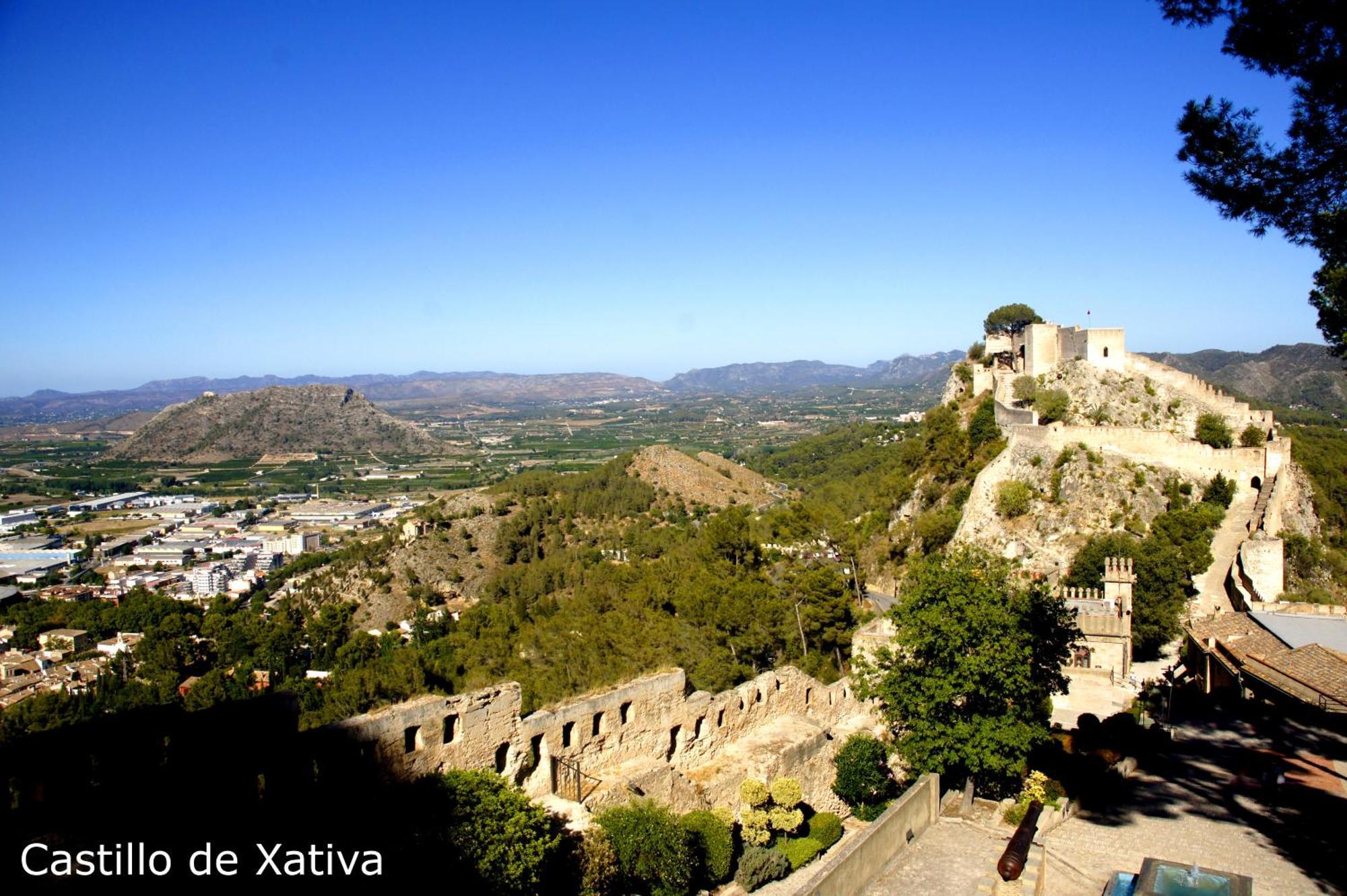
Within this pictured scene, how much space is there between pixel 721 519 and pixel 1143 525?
15693 millimetres

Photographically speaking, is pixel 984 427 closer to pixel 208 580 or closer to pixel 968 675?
pixel 968 675

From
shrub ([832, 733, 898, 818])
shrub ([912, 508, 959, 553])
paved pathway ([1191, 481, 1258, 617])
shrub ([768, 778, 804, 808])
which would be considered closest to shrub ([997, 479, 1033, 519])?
shrub ([912, 508, 959, 553])

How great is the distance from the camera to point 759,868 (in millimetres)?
12344

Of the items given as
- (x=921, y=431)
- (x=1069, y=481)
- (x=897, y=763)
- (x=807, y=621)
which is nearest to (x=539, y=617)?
(x=807, y=621)

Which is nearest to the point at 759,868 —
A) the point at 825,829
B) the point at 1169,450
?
the point at 825,829

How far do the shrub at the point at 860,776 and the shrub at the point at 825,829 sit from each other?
2.94ft

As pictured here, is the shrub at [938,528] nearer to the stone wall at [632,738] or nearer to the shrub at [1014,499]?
the shrub at [1014,499]

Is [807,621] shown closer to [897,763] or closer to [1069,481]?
[897,763]

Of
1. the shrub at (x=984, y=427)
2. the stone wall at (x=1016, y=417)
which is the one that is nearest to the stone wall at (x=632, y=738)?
the stone wall at (x=1016, y=417)

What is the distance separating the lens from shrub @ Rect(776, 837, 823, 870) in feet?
42.5

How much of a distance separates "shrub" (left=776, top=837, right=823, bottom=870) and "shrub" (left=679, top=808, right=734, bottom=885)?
3.61 ft

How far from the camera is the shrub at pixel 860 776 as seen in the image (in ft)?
49.5

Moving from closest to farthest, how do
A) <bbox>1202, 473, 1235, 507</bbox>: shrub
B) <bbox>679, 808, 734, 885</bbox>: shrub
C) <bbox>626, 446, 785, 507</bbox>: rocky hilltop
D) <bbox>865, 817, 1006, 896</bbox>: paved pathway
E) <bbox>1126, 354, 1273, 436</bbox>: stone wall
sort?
<bbox>865, 817, 1006, 896</bbox>: paved pathway → <bbox>679, 808, 734, 885</bbox>: shrub → <bbox>1202, 473, 1235, 507</bbox>: shrub → <bbox>1126, 354, 1273, 436</bbox>: stone wall → <bbox>626, 446, 785, 507</bbox>: rocky hilltop

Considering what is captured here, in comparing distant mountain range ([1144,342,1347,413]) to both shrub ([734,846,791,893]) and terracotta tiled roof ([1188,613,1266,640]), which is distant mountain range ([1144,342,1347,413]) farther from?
shrub ([734,846,791,893])
